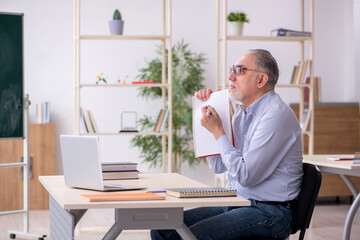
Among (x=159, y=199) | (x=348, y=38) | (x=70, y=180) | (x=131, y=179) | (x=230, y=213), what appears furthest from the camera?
(x=348, y=38)

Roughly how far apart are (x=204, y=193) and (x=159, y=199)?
0.57 feet

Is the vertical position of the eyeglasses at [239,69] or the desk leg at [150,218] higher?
the eyeglasses at [239,69]

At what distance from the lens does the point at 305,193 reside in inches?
101

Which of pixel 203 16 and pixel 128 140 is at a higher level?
pixel 203 16

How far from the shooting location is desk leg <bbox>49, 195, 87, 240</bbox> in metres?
2.31

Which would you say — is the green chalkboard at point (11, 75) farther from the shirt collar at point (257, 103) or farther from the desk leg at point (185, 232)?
the desk leg at point (185, 232)

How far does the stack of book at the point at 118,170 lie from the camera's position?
296 cm

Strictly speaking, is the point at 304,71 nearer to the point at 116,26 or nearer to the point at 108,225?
the point at 116,26

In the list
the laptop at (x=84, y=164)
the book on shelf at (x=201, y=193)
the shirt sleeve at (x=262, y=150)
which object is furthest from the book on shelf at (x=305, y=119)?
the book on shelf at (x=201, y=193)

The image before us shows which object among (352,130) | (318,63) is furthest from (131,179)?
(318,63)

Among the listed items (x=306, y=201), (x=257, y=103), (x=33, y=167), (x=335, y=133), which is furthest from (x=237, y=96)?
(x=335, y=133)

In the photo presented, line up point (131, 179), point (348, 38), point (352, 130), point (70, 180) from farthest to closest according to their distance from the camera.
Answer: point (348, 38), point (352, 130), point (131, 179), point (70, 180)

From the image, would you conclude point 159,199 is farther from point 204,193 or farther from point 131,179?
point 131,179

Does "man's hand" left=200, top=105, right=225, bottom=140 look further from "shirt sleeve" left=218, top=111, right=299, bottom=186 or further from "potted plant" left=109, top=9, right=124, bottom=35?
"potted plant" left=109, top=9, right=124, bottom=35
